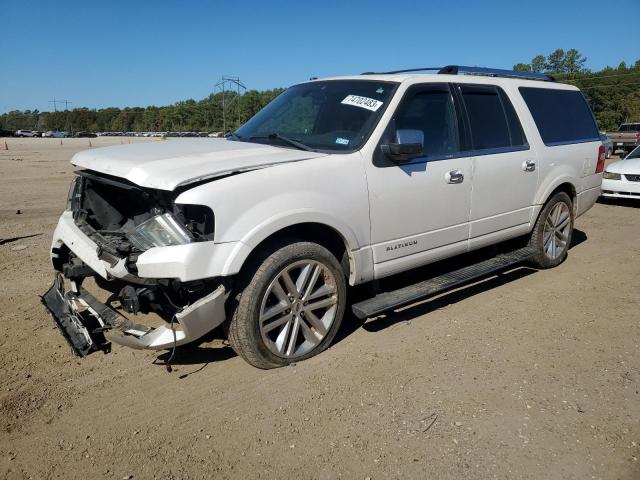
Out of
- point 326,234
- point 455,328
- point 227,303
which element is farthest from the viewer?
point 455,328

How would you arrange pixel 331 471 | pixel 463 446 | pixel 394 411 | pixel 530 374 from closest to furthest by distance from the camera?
pixel 331 471, pixel 463 446, pixel 394 411, pixel 530 374

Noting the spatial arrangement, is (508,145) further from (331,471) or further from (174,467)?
(174,467)

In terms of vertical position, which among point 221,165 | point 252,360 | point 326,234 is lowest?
point 252,360

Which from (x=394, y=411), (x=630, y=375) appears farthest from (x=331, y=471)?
(x=630, y=375)

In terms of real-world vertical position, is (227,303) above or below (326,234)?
below

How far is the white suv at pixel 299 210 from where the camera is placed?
3068mm

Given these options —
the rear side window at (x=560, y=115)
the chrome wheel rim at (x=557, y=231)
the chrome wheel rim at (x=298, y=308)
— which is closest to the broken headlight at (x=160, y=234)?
the chrome wheel rim at (x=298, y=308)

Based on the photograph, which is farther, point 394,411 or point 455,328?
point 455,328

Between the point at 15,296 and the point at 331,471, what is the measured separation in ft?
12.1

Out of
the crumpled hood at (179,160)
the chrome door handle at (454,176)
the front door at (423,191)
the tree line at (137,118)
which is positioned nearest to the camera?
the crumpled hood at (179,160)

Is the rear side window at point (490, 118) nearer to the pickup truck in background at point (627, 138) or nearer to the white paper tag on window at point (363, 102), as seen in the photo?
the white paper tag on window at point (363, 102)

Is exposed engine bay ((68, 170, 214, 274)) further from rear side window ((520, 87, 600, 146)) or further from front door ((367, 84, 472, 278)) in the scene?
rear side window ((520, 87, 600, 146))

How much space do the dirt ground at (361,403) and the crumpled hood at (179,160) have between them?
4.45 feet

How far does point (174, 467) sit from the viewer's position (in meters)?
2.54
